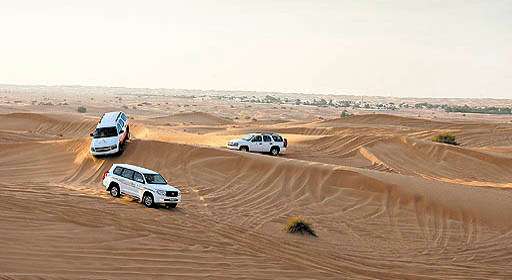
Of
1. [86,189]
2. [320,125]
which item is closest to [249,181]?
[86,189]

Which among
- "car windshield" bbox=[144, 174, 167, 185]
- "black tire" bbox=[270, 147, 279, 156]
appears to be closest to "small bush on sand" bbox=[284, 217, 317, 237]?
"car windshield" bbox=[144, 174, 167, 185]

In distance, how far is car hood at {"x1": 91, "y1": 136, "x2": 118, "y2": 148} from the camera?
2744 cm

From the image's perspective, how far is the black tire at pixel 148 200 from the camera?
63.8 feet

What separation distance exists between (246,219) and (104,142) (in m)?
10.8

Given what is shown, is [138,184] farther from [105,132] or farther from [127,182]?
[105,132]

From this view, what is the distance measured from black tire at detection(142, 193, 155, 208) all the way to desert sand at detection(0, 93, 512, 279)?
0.24m

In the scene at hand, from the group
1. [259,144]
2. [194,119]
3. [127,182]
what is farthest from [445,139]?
[194,119]

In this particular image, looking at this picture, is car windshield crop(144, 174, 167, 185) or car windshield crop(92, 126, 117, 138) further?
car windshield crop(92, 126, 117, 138)

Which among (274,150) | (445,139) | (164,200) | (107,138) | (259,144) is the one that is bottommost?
(164,200)

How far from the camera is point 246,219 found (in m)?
19.2

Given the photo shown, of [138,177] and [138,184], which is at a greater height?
[138,177]

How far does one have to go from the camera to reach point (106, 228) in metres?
15.5

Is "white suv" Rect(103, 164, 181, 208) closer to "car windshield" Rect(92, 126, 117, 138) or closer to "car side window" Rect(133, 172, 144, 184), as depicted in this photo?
"car side window" Rect(133, 172, 144, 184)

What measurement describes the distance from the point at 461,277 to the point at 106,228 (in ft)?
28.8
